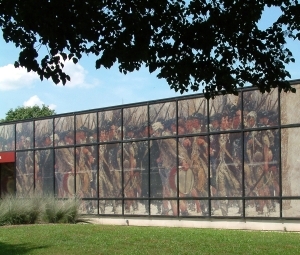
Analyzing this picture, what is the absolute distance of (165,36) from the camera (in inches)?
420

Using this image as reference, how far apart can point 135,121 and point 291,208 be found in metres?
7.88

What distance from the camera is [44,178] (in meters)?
29.8

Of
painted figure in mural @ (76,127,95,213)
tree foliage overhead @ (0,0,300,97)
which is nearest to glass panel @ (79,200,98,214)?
painted figure in mural @ (76,127,95,213)

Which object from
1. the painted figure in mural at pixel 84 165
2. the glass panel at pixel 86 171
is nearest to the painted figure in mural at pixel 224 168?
the glass panel at pixel 86 171

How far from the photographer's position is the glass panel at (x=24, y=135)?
3059 cm

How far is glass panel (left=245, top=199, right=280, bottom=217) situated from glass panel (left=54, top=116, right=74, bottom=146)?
977 centimetres

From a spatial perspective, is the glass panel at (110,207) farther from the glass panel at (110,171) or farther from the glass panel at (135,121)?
the glass panel at (135,121)

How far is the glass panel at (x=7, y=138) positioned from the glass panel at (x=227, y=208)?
1240cm

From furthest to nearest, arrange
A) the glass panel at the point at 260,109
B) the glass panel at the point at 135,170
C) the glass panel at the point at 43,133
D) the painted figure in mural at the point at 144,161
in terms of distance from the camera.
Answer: the glass panel at the point at 43,133
the glass panel at the point at 135,170
the painted figure in mural at the point at 144,161
the glass panel at the point at 260,109

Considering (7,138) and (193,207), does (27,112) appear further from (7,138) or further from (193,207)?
(193,207)

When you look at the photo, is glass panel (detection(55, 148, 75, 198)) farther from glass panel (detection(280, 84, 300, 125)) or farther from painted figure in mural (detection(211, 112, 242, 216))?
glass panel (detection(280, 84, 300, 125))

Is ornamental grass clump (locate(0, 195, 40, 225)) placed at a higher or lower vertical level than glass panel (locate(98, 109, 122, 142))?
lower

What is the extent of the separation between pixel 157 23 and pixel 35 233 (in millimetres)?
11670

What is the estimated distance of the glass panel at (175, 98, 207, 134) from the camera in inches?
931
